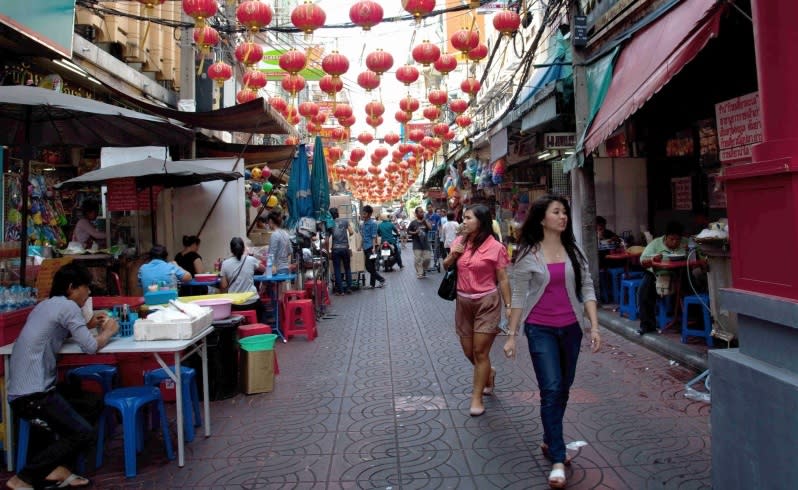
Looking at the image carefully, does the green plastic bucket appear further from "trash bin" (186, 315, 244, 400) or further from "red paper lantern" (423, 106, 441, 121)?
"red paper lantern" (423, 106, 441, 121)

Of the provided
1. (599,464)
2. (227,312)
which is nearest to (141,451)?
(227,312)

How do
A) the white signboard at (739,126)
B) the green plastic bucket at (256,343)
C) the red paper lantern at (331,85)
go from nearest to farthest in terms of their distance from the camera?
the green plastic bucket at (256,343), the white signboard at (739,126), the red paper lantern at (331,85)

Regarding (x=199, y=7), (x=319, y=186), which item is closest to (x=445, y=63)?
(x=319, y=186)

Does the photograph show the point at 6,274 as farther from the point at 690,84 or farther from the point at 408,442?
the point at 690,84

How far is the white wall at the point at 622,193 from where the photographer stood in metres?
11.3

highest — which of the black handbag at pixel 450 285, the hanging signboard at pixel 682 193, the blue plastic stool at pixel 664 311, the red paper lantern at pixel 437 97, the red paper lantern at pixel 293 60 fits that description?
the red paper lantern at pixel 437 97

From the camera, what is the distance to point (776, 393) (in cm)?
282

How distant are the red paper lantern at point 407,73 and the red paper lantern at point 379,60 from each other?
6.49ft

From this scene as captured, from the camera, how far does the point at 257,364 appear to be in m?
6.12

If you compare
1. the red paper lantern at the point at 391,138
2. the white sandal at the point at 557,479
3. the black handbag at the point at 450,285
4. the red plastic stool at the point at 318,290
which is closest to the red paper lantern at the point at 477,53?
the red plastic stool at the point at 318,290

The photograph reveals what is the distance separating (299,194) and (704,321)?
767 centimetres

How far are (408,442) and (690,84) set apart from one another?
7983 mm

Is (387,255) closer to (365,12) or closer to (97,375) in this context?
(365,12)

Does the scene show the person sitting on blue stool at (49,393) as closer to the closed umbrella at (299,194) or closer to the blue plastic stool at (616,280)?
the closed umbrella at (299,194)
